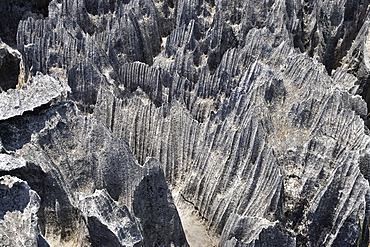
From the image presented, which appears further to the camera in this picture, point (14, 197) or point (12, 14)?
point (12, 14)

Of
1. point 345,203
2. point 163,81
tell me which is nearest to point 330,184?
point 345,203

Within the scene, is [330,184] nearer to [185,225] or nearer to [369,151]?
[369,151]

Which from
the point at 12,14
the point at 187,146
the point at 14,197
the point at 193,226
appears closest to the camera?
the point at 14,197

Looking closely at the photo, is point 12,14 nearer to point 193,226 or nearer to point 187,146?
point 187,146

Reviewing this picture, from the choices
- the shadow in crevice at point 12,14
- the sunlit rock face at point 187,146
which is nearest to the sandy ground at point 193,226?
the sunlit rock face at point 187,146

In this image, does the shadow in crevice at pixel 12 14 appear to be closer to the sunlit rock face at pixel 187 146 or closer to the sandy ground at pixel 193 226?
the sunlit rock face at pixel 187 146

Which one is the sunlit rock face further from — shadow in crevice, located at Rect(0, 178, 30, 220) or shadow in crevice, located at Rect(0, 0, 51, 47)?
shadow in crevice, located at Rect(0, 0, 51, 47)

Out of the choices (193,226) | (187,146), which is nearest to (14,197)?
(193,226)

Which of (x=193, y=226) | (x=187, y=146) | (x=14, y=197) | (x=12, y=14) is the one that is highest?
(x=14, y=197)
